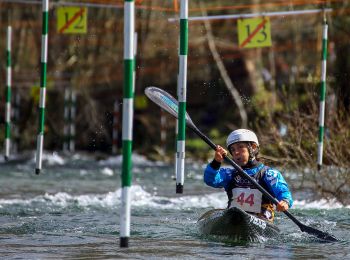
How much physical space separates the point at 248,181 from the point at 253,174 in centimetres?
10

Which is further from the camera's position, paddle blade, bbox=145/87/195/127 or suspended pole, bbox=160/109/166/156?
suspended pole, bbox=160/109/166/156

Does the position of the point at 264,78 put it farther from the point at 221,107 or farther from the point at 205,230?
the point at 205,230

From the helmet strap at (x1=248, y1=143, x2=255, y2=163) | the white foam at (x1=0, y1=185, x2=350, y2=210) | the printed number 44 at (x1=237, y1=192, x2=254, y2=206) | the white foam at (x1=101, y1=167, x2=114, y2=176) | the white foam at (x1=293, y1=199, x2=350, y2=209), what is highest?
the helmet strap at (x1=248, y1=143, x2=255, y2=163)

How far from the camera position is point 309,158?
12289 millimetres

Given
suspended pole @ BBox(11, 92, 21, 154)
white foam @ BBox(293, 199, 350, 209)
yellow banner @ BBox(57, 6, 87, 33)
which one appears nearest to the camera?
white foam @ BBox(293, 199, 350, 209)

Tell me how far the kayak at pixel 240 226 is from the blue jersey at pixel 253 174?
336 mm

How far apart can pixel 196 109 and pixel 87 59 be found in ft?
9.41

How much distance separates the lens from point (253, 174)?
9.45 metres

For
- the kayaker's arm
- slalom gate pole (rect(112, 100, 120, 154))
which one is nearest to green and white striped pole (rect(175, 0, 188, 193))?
the kayaker's arm

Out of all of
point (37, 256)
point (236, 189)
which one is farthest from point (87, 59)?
point (37, 256)

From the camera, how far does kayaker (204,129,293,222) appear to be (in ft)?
30.5

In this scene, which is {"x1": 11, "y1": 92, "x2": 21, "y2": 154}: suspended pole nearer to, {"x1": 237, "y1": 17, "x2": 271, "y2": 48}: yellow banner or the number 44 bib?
{"x1": 237, "y1": 17, "x2": 271, "y2": 48}: yellow banner

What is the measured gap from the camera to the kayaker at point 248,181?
930 centimetres

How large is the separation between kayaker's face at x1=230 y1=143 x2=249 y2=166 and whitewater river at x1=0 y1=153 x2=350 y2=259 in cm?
74
